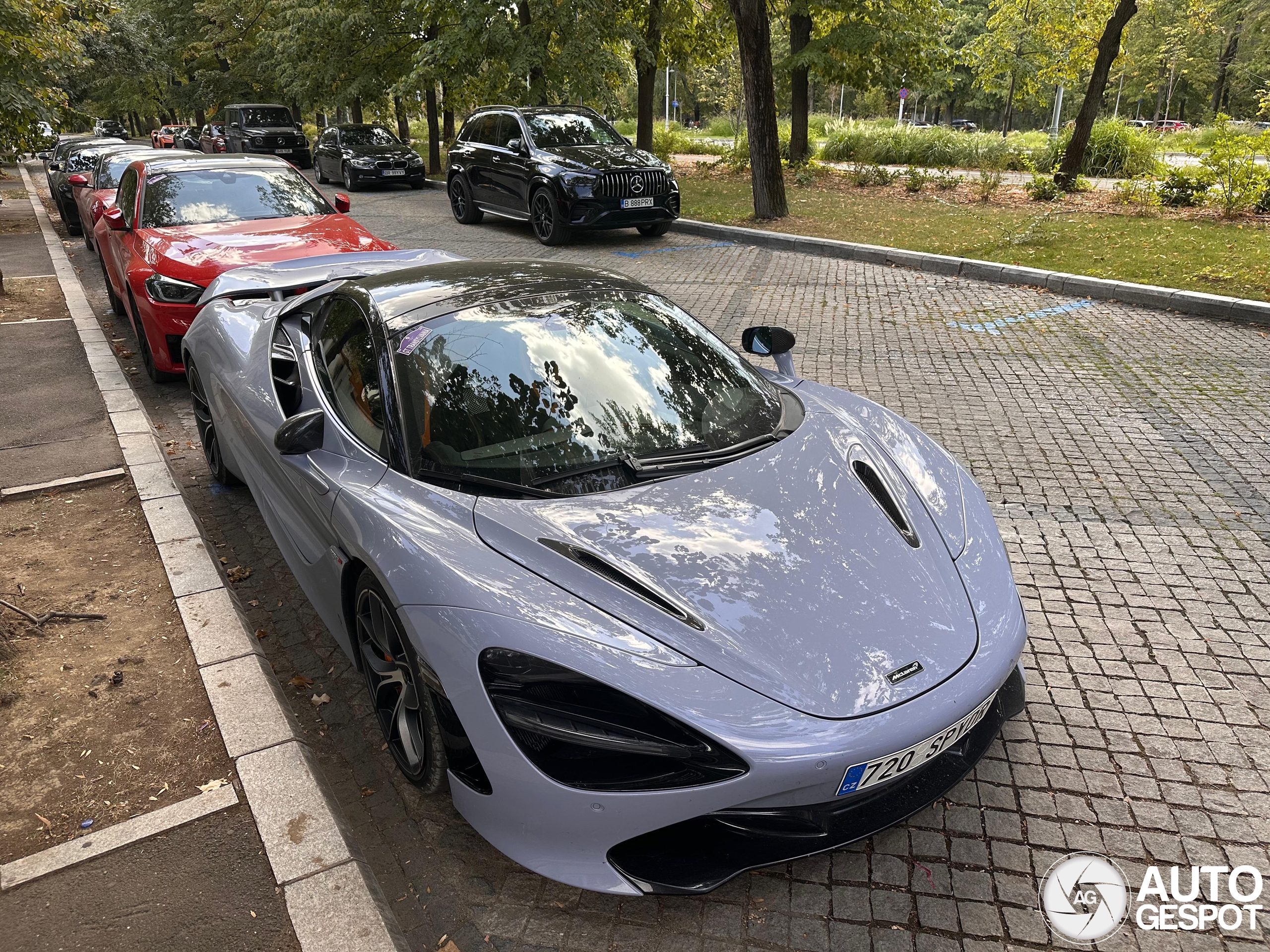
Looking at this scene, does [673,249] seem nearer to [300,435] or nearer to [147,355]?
[147,355]

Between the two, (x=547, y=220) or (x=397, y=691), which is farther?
(x=547, y=220)

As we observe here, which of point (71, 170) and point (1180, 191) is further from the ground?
point (71, 170)

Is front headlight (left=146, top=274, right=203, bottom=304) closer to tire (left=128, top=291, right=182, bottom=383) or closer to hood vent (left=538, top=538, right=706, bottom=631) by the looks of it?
tire (left=128, top=291, right=182, bottom=383)

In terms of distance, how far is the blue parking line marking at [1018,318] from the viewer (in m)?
8.59

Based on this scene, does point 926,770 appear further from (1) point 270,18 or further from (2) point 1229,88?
(2) point 1229,88

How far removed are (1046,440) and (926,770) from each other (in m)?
3.99

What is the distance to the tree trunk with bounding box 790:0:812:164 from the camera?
2244 cm

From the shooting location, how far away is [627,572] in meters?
2.49

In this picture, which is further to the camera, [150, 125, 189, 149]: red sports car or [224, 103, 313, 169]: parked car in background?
[150, 125, 189, 149]: red sports car

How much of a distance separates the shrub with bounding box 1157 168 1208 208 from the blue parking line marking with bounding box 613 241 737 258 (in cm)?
760

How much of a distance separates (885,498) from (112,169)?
13124 mm

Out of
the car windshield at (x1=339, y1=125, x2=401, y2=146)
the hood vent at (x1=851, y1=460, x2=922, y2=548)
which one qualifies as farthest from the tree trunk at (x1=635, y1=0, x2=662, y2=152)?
the hood vent at (x1=851, y1=460, x2=922, y2=548)

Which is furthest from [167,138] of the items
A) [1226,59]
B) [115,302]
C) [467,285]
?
[1226,59]

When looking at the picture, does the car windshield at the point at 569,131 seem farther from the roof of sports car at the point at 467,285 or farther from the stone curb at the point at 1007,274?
the roof of sports car at the point at 467,285
